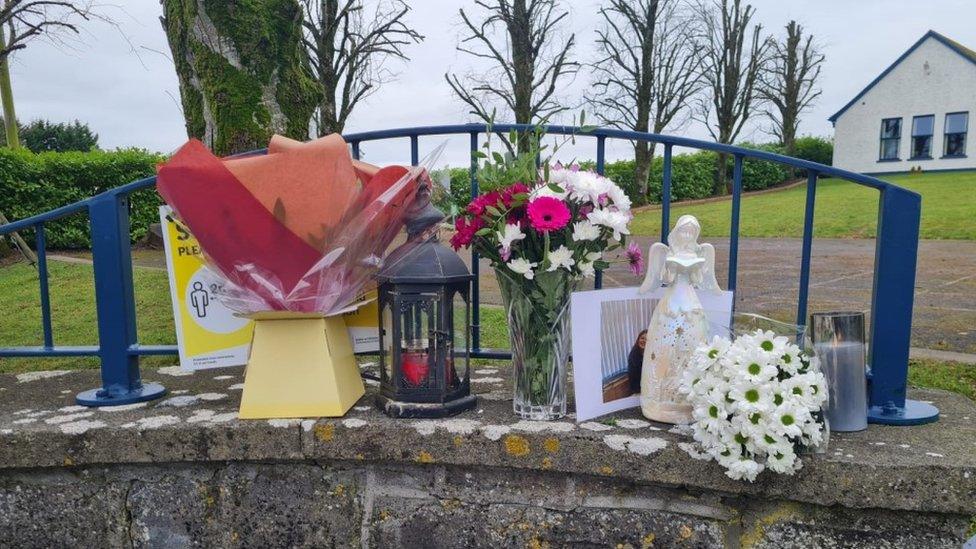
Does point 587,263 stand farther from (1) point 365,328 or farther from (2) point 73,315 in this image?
(2) point 73,315

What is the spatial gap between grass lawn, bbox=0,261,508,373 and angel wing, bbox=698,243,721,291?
2.56 metres

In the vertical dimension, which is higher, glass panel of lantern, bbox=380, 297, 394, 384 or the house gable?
the house gable

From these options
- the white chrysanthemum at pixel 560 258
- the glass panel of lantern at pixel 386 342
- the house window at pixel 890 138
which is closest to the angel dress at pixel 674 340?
the white chrysanthemum at pixel 560 258

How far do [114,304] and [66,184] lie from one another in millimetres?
10074

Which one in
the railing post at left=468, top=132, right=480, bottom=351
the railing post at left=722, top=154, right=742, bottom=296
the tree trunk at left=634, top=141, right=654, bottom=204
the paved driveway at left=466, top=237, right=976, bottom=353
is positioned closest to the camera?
the railing post at left=722, top=154, right=742, bottom=296

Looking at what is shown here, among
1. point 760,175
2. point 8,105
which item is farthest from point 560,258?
point 760,175

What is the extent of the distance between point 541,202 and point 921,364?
330cm

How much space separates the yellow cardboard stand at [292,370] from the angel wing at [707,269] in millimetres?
1127

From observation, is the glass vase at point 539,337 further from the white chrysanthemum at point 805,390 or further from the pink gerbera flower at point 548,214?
the white chrysanthemum at point 805,390

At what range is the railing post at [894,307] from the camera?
1943 mm

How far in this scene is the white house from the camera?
25781mm

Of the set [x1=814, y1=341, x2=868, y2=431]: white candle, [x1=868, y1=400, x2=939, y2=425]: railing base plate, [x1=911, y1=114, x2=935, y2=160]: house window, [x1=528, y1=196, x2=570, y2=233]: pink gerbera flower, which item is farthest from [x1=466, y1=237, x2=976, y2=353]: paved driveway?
[x1=911, y1=114, x2=935, y2=160]: house window

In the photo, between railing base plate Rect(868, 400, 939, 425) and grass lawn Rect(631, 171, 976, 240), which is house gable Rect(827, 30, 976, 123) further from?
railing base plate Rect(868, 400, 939, 425)

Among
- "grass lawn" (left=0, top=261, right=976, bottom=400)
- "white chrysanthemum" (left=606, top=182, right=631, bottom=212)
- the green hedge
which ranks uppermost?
the green hedge
